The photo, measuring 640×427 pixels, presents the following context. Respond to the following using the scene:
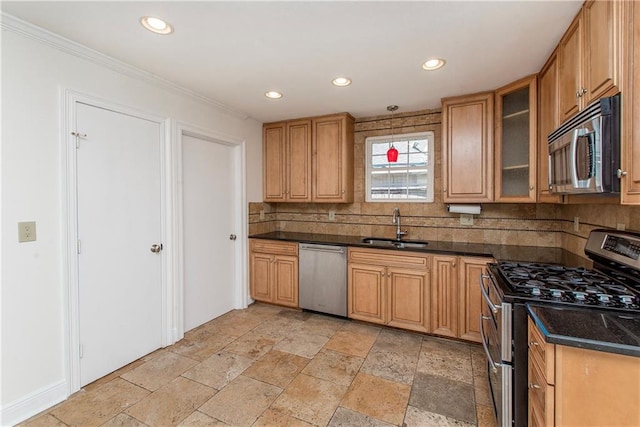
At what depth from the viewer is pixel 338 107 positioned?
3.27 m

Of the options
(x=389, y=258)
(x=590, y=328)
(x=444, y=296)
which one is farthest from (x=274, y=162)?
(x=590, y=328)

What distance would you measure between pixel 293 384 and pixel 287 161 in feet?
8.41

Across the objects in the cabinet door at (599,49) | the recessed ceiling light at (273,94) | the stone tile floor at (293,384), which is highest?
the recessed ceiling light at (273,94)

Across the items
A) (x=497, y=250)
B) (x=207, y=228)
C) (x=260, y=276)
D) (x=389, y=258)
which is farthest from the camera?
(x=260, y=276)

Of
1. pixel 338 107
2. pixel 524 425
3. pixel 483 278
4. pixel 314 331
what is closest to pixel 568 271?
pixel 483 278

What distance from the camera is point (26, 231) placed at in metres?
1.80

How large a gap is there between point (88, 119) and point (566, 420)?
124 inches

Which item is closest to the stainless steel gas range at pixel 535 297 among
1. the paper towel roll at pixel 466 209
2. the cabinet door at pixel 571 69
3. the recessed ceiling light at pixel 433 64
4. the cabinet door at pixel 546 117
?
the cabinet door at pixel 546 117

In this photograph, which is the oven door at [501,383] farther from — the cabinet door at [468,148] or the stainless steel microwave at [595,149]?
the cabinet door at [468,148]

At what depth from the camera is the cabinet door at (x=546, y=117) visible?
2.02m

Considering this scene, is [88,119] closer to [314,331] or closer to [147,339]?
[147,339]

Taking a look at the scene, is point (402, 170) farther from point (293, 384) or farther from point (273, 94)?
point (293, 384)

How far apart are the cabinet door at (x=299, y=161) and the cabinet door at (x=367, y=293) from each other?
3.76 ft

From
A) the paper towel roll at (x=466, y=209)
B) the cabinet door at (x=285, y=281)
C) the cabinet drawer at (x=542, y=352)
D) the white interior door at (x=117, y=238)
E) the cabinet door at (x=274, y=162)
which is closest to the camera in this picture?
the cabinet drawer at (x=542, y=352)
